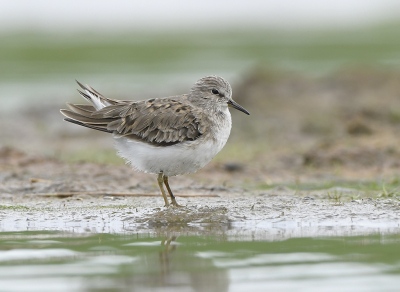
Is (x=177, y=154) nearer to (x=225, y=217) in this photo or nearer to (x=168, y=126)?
(x=168, y=126)

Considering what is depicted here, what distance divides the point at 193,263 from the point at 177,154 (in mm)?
2305

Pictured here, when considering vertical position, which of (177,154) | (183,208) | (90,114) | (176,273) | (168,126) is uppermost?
(90,114)

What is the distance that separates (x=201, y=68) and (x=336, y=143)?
13.9 metres

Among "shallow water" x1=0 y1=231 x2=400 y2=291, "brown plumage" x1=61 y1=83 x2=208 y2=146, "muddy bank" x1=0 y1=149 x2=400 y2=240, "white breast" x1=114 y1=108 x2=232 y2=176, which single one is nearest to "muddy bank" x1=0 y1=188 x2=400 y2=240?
"muddy bank" x1=0 y1=149 x2=400 y2=240

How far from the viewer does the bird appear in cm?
767

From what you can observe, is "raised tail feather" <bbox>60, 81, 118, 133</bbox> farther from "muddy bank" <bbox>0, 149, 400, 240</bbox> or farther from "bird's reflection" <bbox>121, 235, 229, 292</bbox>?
"bird's reflection" <bbox>121, 235, 229, 292</bbox>

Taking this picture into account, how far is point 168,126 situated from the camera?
25.7ft

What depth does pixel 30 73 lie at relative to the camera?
26.2m

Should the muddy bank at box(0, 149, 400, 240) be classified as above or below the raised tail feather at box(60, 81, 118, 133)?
below

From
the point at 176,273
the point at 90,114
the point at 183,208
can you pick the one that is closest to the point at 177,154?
the point at 183,208

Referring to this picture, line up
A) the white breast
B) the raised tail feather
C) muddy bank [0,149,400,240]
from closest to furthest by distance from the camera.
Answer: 1. muddy bank [0,149,400,240]
2. the white breast
3. the raised tail feather

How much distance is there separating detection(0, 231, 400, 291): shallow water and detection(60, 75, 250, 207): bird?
4.31 ft

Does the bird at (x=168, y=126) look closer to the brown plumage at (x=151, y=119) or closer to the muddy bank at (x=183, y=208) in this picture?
the brown plumage at (x=151, y=119)

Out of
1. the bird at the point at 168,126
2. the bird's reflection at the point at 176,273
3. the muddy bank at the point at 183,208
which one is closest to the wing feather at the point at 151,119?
the bird at the point at 168,126
